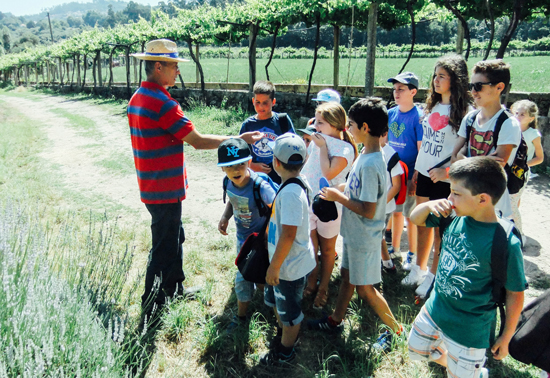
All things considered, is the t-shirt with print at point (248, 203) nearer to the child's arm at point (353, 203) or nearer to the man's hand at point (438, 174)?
the child's arm at point (353, 203)

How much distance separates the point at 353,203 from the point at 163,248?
1.66 m

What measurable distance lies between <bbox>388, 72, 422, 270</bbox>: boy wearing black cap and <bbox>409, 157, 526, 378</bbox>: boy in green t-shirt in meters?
1.79

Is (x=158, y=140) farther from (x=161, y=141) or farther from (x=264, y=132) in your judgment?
(x=264, y=132)

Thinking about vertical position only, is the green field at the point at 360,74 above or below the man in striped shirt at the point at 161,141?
above

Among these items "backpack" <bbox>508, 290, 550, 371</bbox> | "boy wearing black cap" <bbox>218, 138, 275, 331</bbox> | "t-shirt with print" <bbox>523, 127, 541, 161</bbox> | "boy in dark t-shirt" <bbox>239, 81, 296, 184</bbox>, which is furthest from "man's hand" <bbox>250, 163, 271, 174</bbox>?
"t-shirt with print" <bbox>523, 127, 541, 161</bbox>

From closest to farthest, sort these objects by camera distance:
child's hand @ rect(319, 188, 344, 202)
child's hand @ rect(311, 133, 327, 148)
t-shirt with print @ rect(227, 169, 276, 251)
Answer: child's hand @ rect(319, 188, 344, 202), t-shirt with print @ rect(227, 169, 276, 251), child's hand @ rect(311, 133, 327, 148)

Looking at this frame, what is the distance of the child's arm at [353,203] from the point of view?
2.62 m

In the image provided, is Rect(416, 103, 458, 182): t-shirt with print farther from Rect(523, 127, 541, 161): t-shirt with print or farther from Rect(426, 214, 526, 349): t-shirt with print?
Rect(426, 214, 526, 349): t-shirt with print

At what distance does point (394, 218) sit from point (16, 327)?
3.42m

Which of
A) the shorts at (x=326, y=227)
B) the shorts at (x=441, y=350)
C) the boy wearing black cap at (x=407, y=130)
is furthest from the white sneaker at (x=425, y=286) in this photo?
the shorts at (x=441, y=350)

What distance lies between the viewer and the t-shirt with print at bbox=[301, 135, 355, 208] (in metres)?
3.21

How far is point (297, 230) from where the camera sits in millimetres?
2656

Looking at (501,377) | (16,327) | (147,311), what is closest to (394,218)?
(501,377)

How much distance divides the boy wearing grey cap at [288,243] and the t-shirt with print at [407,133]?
166 centimetres
